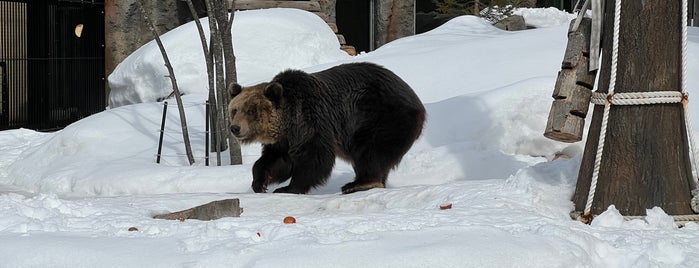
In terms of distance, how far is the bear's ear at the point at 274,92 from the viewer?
25.1 feet

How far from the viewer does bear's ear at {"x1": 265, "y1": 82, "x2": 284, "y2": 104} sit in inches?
301

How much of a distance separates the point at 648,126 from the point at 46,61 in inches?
435

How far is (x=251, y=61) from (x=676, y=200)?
335 inches

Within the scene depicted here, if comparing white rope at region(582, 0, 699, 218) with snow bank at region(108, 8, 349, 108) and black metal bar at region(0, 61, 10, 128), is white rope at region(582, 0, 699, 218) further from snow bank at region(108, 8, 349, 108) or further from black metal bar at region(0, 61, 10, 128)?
black metal bar at region(0, 61, 10, 128)

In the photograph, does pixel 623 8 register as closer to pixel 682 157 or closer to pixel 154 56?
pixel 682 157

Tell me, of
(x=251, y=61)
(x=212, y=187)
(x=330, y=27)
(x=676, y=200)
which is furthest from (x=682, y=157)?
(x=330, y=27)

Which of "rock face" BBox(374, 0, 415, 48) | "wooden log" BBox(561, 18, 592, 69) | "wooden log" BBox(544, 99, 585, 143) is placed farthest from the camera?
"rock face" BBox(374, 0, 415, 48)

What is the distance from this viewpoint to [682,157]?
5.55m

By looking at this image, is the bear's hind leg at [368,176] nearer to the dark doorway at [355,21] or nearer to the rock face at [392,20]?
the rock face at [392,20]

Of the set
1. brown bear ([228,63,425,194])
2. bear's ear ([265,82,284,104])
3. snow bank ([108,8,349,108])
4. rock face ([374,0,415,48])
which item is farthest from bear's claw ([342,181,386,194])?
rock face ([374,0,415,48])

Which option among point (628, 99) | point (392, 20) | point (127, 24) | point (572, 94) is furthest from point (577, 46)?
point (392, 20)

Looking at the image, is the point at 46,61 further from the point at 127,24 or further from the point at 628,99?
the point at 628,99

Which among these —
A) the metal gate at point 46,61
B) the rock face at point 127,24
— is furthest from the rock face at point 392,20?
the metal gate at point 46,61

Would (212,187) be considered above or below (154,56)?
below
